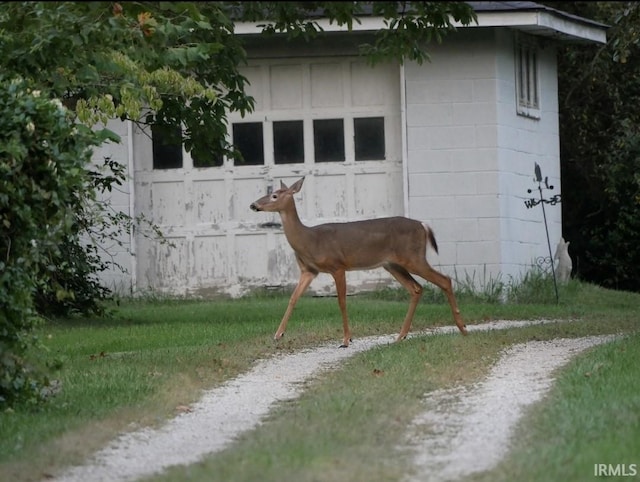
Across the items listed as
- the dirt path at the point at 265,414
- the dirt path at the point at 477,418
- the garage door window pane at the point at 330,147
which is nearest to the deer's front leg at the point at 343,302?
the dirt path at the point at 265,414

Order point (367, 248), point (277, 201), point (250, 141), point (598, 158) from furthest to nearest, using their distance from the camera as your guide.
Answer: point (598, 158) → point (250, 141) → point (277, 201) → point (367, 248)

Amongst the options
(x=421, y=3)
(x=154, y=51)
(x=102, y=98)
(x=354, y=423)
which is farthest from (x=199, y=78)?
(x=354, y=423)

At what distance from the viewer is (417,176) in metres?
19.1

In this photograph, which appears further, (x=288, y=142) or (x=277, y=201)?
(x=288, y=142)

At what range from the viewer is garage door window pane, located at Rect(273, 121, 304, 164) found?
1947 cm

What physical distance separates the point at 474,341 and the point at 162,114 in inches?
205

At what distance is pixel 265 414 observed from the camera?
9.13 metres

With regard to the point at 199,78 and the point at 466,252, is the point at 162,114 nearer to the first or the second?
the point at 199,78

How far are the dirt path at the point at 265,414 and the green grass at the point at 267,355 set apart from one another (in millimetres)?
164

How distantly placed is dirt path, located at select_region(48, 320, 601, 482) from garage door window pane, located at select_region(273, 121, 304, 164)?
7.42 meters

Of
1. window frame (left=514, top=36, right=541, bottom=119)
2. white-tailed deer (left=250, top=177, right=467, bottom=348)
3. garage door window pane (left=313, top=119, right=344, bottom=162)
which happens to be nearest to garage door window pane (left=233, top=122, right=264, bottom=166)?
garage door window pane (left=313, top=119, right=344, bottom=162)

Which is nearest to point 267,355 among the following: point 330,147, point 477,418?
point 477,418

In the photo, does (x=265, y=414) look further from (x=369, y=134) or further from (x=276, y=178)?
(x=369, y=134)

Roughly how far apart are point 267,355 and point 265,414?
3.22m
